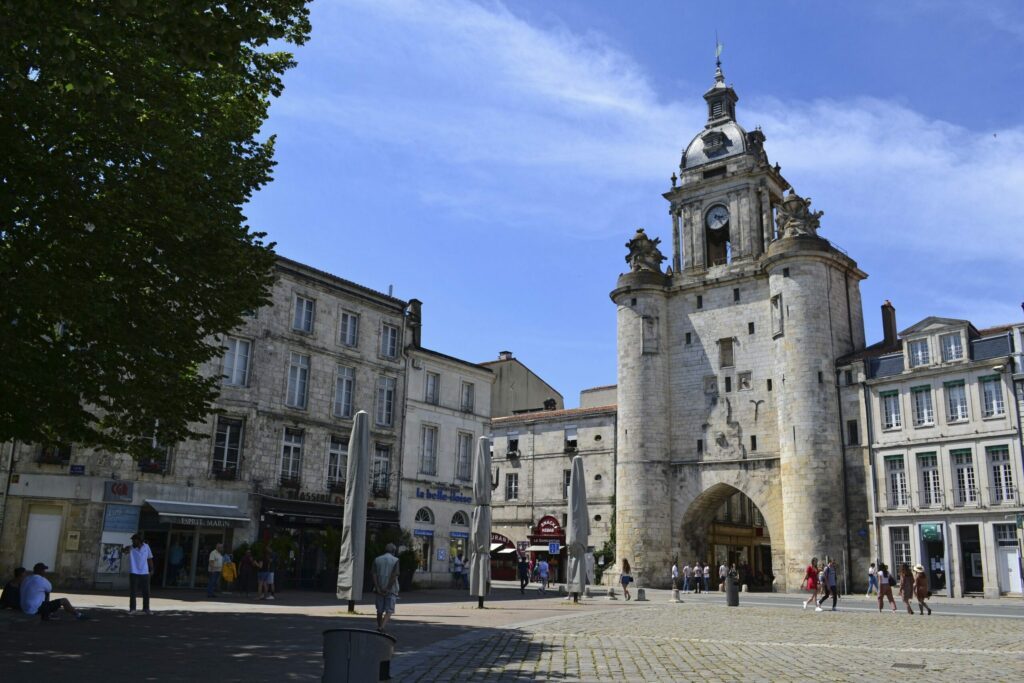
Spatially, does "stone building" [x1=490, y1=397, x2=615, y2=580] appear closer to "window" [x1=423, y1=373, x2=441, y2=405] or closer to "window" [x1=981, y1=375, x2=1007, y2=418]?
"window" [x1=423, y1=373, x2=441, y2=405]

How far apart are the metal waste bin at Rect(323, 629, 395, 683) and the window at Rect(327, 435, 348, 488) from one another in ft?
75.0

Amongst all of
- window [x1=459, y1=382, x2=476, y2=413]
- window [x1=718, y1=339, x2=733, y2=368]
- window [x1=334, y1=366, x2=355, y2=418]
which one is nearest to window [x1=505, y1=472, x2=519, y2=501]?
window [x1=718, y1=339, x2=733, y2=368]

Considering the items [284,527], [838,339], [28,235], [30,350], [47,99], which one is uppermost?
[838,339]

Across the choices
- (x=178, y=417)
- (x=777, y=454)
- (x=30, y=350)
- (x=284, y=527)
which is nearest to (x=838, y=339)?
(x=777, y=454)

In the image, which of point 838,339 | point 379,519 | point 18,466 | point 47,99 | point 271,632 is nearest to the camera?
point 47,99

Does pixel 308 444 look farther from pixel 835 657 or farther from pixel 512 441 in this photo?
pixel 512 441

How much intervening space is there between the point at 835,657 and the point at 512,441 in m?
39.9

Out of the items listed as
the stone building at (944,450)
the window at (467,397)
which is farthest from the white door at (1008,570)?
the window at (467,397)

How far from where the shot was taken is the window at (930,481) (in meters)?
34.0

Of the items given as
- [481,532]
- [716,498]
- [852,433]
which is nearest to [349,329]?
[481,532]

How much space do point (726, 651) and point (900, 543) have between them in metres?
27.3

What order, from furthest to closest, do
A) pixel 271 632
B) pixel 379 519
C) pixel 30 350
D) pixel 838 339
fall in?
pixel 838 339, pixel 379 519, pixel 271 632, pixel 30 350

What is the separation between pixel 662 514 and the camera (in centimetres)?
4203

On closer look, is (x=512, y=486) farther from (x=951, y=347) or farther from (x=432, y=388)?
(x=951, y=347)
